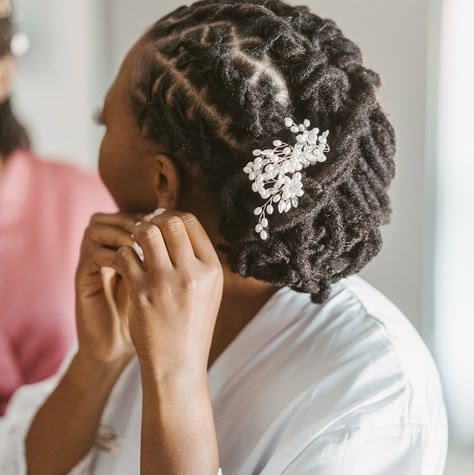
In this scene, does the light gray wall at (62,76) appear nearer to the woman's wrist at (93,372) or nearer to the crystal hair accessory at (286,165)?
the woman's wrist at (93,372)

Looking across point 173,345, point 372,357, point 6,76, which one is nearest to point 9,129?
point 6,76

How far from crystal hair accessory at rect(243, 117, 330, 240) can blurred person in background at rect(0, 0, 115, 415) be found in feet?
2.32

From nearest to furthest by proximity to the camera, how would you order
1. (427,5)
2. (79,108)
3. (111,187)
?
(111,187), (427,5), (79,108)

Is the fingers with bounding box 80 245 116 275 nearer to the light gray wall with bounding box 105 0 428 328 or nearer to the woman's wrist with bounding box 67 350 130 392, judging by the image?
the woman's wrist with bounding box 67 350 130 392

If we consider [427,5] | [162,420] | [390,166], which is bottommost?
[162,420]

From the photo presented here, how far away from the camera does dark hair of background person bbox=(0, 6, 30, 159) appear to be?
1.30 metres

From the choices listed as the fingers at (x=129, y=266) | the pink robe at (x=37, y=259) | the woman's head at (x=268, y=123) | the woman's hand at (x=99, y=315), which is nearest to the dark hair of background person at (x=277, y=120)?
the woman's head at (x=268, y=123)

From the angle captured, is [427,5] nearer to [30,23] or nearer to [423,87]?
[423,87]

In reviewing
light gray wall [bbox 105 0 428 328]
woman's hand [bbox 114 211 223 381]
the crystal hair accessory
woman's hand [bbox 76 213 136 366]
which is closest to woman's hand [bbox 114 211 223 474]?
woman's hand [bbox 114 211 223 381]

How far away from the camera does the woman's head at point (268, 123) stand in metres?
0.70

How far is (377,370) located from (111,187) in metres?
0.39

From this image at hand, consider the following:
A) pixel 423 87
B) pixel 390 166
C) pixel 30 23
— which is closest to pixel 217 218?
pixel 390 166

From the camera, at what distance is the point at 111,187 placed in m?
0.85

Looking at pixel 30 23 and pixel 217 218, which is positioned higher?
pixel 30 23
